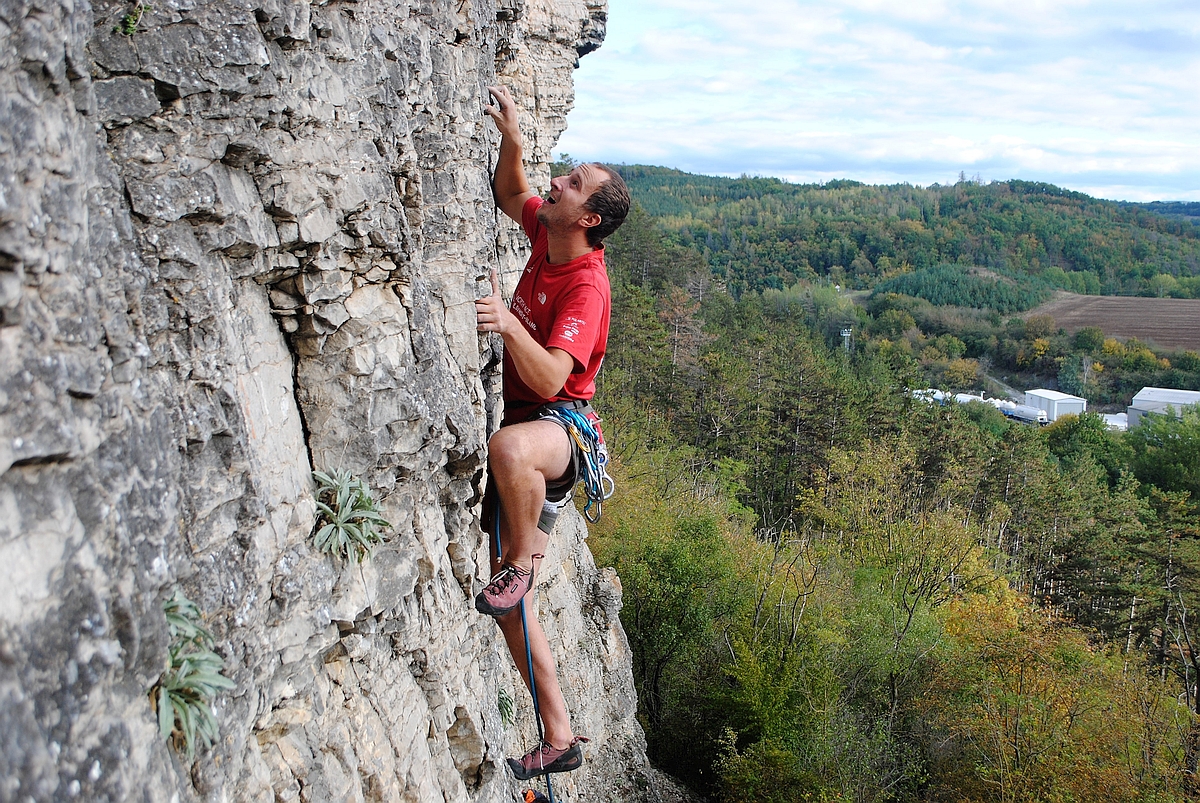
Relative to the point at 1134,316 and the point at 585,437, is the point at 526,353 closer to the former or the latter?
the point at 585,437

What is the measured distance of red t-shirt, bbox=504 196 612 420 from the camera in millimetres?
4582

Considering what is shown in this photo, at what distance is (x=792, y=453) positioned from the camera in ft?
136

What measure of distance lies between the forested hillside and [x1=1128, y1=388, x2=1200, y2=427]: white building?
17661 millimetres

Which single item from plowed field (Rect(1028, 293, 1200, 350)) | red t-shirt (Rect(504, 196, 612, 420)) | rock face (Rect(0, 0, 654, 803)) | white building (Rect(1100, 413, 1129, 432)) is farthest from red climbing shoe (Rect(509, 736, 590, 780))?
plowed field (Rect(1028, 293, 1200, 350))

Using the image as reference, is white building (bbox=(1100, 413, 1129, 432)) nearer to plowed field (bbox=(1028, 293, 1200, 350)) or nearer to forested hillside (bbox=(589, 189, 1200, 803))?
forested hillside (bbox=(589, 189, 1200, 803))

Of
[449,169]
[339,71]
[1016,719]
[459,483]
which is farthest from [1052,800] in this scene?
[339,71]

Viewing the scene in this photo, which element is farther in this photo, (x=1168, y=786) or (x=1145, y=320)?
(x=1145, y=320)

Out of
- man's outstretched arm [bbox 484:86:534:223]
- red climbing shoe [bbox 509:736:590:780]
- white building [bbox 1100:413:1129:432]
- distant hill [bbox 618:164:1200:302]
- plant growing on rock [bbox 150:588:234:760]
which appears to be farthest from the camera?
distant hill [bbox 618:164:1200:302]

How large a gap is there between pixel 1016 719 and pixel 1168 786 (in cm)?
259

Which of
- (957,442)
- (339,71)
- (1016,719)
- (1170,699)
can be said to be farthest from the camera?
(957,442)

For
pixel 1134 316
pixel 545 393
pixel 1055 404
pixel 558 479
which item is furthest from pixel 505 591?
pixel 1134 316

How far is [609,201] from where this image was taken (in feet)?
15.8

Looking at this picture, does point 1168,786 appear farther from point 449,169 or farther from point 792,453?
point 792,453

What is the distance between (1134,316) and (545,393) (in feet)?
453
